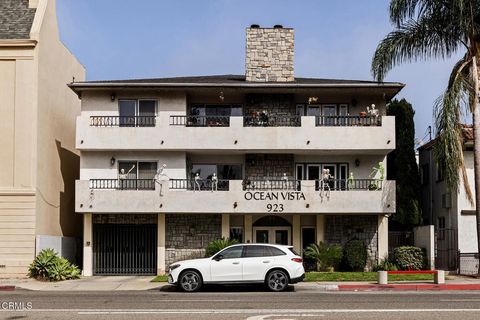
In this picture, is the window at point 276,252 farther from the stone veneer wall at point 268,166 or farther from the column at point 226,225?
the stone veneer wall at point 268,166

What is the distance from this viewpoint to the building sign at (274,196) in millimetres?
31500

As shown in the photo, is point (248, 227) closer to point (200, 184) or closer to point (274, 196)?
point (274, 196)

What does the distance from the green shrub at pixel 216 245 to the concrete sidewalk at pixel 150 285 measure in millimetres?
2752

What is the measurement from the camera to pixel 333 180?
3209 cm

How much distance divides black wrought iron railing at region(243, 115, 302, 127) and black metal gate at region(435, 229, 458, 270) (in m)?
8.47

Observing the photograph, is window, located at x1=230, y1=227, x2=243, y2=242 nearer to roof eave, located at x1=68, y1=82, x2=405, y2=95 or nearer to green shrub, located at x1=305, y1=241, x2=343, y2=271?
green shrub, located at x1=305, y1=241, x2=343, y2=271

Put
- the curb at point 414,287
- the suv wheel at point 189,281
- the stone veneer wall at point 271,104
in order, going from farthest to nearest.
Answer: the stone veneer wall at point 271,104, the curb at point 414,287, the suv wheel at point 189,281

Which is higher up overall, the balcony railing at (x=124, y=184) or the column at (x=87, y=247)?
the balcony railing at (x=124, y=184)

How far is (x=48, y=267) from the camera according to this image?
29.2 m

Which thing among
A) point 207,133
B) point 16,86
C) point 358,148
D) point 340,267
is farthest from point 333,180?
point 16,86

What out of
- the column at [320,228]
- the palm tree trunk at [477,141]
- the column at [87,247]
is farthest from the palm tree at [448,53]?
the column at [87,247]

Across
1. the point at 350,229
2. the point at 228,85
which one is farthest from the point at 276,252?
the point at 228,85

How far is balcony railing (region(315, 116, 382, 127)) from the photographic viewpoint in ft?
106

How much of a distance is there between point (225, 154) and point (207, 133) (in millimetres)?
1786
